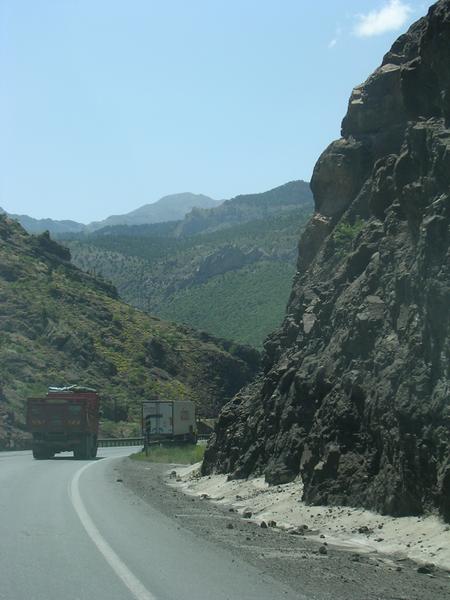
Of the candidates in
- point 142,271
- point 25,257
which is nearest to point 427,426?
point 25,257

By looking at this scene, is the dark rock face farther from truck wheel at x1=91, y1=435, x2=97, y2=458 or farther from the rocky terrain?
the rocky terrain

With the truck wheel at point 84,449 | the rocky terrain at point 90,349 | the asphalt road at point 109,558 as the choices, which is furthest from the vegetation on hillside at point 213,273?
the asphalt road at point 109,558

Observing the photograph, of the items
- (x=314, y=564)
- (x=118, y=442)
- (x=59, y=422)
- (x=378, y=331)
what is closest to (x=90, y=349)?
(x=118, y=442)

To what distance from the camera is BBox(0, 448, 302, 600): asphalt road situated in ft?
31.2

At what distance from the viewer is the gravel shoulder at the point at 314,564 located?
31.3 ft

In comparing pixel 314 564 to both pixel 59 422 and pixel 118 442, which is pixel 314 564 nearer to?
pixel 59 422

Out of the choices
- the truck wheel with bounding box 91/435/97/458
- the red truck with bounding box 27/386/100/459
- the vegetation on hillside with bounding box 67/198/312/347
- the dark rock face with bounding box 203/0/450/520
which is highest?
the vegetation on hillside with bounding box 67/198/312/347

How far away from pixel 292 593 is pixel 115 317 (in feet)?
274

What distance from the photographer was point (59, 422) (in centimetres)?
4119

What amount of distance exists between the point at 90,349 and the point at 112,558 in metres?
69.9

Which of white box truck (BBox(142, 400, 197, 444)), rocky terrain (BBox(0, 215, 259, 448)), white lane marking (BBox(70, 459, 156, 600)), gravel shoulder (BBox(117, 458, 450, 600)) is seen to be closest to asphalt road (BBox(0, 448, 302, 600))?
white lane marking (BBox(70, 459, 156, 600))

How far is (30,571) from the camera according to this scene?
422 inches

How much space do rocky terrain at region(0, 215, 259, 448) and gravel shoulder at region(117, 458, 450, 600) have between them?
46549mm

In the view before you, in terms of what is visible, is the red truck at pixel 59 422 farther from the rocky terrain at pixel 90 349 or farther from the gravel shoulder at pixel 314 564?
the gravel shoulder at pixel 314 564
